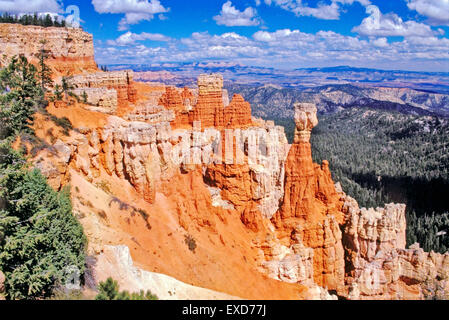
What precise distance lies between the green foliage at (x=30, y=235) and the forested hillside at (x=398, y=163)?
194ft

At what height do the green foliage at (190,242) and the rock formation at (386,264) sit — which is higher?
the green foliage at (190,242)

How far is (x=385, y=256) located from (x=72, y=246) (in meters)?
30.8

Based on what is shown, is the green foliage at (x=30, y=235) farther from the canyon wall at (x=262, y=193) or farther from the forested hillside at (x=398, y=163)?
the forested hillside at (x=398, y=163)

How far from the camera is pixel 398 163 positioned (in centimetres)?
11525

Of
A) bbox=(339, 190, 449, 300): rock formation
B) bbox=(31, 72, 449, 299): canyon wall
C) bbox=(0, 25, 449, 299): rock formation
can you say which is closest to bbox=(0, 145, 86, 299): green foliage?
bbox=(0, 25, 449, 299): rock formation

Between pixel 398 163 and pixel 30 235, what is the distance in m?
119

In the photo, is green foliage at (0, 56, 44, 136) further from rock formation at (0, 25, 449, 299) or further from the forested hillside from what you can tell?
the forested hillside

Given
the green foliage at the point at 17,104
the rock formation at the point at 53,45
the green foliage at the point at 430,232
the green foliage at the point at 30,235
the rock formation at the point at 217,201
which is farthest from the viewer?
the green foliage at the point at 430,232

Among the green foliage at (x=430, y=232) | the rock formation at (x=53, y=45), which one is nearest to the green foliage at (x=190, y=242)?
the rock formation at (x=53, y=45)

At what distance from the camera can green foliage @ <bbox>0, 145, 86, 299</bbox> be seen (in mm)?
14680

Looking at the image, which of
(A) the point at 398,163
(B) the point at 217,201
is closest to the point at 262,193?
(B) the point at 217,201

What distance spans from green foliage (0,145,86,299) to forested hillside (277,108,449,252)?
59184mm

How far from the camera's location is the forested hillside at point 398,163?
7306cm
